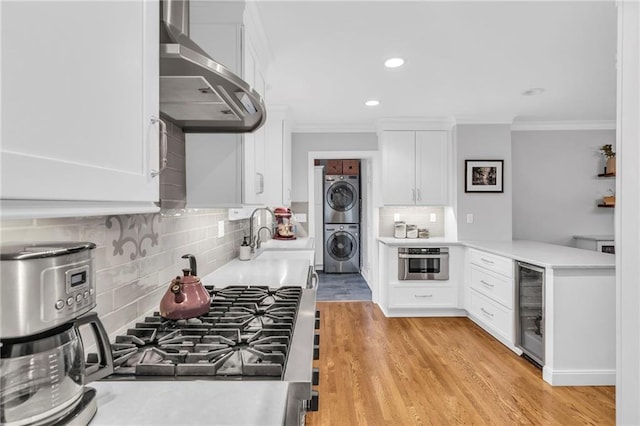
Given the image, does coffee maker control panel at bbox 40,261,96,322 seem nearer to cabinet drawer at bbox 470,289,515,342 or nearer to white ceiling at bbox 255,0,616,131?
white ceiling at bbox 255,0,616,131

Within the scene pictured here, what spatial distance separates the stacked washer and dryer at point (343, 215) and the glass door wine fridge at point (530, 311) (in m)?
3.99

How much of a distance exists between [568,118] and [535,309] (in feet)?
9.43

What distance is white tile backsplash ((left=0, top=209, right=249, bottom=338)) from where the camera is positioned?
896mm

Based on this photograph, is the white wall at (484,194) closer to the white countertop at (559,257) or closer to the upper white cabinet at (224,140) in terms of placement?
the white countertop at (559,257)

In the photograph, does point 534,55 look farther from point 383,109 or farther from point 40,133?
point 40,133

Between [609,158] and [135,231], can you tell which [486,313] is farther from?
[135,231]

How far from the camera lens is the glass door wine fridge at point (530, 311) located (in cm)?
288

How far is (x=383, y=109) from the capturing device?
400 cm

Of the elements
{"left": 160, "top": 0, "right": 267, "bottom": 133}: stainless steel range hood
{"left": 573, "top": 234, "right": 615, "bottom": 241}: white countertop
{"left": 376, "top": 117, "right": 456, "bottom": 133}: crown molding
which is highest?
{"left": 376, "top": 117, "right": 456, "bottom": 133}: crown molding

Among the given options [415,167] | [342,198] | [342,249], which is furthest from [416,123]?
[342,249]

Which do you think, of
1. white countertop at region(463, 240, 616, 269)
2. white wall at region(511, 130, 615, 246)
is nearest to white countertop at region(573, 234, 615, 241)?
white wall at region(511, 130, 615, 246)

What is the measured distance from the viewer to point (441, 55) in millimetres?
2535

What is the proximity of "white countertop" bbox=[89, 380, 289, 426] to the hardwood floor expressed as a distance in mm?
1545

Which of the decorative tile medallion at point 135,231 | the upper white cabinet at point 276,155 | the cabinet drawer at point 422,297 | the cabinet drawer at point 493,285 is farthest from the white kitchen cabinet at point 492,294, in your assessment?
the decorative tile medallion at point 135,231
